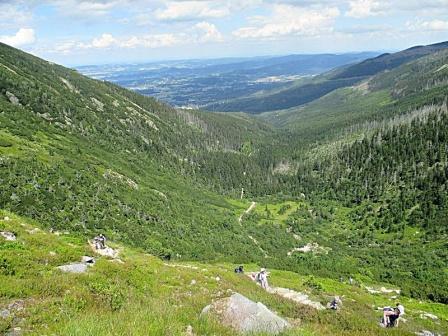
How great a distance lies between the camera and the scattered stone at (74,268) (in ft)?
76.1

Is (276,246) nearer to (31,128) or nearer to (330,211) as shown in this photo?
(330,211)

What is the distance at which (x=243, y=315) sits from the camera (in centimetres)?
1633

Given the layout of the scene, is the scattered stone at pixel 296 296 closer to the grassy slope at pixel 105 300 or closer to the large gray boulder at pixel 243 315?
the grassy slope at pixel 105 300

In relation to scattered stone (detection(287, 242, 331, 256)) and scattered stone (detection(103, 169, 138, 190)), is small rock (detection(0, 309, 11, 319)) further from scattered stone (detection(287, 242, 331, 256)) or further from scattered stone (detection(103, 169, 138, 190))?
scattered stone (detection(287, 242, 331, 256))

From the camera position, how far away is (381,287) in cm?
8238

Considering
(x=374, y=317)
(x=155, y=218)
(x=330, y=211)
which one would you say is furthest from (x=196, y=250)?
(x=330, y=211)

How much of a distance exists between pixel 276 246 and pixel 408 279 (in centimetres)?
4613

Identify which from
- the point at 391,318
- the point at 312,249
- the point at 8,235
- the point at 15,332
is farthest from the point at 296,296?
the point at 312,249

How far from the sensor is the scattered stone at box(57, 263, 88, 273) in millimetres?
23203

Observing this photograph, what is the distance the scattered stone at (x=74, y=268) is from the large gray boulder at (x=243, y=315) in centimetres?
964

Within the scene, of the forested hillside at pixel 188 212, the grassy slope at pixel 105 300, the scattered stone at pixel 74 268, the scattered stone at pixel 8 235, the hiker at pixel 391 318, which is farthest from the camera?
the forested hillside at pixel 188 212

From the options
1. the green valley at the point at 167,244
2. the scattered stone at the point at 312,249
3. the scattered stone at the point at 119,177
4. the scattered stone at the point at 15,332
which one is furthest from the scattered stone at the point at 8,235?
the scattered stone at the point at 312,249

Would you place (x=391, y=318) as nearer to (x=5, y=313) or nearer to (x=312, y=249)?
(x=5, y=313)

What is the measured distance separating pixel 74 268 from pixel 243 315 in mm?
12245
